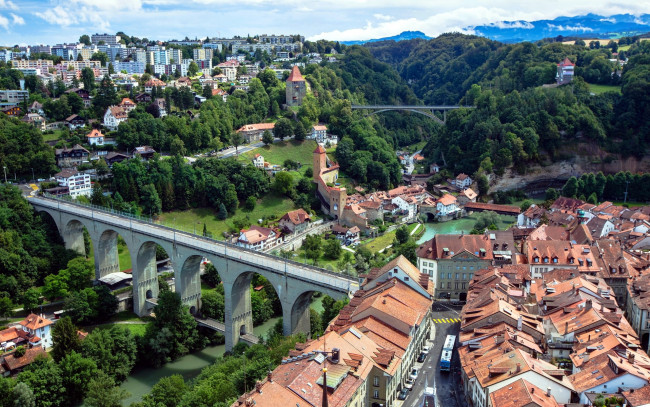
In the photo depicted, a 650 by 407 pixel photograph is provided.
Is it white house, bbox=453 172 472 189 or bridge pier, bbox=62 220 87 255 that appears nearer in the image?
bridge pier, bbox=62 220 87 255

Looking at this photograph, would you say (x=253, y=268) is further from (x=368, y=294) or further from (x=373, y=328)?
(x=373, y=328)

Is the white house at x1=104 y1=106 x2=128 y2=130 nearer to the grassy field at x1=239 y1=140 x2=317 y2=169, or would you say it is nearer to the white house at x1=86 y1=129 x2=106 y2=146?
the white house at x1=86 y1=129 x2=106 y2=146

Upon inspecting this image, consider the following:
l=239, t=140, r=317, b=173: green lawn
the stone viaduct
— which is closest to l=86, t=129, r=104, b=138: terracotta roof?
the stone viaduct

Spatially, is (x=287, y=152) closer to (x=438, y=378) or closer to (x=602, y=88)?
(x=602, y=88)

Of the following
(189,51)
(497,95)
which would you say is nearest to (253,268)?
(497,95)

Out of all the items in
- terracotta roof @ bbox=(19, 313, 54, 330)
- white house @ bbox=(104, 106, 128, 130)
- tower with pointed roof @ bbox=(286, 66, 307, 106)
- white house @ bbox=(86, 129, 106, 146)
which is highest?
tower with pointed roof @ bbox=(286, 66, 307, 106)

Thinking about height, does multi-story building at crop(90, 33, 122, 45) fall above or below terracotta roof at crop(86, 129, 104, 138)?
above

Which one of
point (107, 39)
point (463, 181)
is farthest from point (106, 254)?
point (107, 39)
